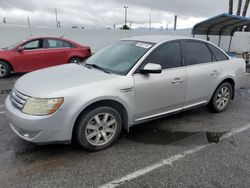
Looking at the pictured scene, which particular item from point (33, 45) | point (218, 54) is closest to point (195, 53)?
point (218, 54)

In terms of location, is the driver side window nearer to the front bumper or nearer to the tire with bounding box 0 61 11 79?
the tire with bounding box 0 61 11 79

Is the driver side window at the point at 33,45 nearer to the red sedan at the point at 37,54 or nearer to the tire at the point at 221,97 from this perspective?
the red sedan at the point at 37,54

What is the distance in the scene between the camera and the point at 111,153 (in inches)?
118

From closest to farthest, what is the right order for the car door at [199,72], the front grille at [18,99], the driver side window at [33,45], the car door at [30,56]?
the front grille at [18,99] < the car door at [199,72] < the car door at [30,56] < the driver side window at [33,45]

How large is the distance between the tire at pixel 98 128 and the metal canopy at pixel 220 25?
952cm

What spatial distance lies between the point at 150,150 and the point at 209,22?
35.1 feet

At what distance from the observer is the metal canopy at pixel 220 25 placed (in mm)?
10745

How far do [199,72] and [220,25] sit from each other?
10.4 metres

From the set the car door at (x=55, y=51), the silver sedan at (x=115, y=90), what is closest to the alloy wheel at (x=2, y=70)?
the car door at (x=55, y=51)

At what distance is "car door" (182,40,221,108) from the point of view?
375 cm

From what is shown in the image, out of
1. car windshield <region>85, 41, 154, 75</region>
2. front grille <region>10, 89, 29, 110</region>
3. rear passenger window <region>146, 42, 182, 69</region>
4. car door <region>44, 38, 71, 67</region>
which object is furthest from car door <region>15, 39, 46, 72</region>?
rear passenger window <region>146, 42, 182, 69</region>

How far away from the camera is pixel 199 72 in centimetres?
381

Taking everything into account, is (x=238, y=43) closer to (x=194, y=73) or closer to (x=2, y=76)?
(x=194, y=73)

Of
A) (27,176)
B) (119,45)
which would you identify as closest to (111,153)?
(27,176)
